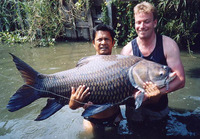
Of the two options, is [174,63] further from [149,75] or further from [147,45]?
[149,75]

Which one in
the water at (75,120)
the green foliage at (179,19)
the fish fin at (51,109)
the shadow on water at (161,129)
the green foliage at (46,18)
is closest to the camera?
the fish fin at (51,109)

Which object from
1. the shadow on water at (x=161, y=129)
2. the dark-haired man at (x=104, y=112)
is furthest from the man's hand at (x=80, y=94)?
the shadow on water at (x=161, y=129)

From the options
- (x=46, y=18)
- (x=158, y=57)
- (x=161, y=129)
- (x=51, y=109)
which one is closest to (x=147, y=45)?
(x=158, y=57)

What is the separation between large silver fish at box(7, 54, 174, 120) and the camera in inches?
81.7

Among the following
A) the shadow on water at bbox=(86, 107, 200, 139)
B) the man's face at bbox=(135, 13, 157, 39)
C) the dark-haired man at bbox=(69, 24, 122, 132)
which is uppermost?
the man's face at bbox=(135, 13, 157, 39)

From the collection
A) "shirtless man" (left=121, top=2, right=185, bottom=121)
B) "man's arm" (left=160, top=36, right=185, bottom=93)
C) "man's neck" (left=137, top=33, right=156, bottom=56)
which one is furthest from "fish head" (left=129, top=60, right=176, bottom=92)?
"man's neck" (left=137, top=33, right=156, bottom=56)

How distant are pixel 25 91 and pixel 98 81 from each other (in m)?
0.88

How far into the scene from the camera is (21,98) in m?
2.14

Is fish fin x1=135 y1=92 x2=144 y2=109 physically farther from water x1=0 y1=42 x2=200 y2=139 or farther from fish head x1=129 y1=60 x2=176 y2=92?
water x1=0 y1=42 x2=200 y2=139

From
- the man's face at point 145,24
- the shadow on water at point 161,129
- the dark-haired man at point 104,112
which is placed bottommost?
the shadow on water at point 161,129

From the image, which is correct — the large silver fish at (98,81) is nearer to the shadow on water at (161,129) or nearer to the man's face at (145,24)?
the man's face at (145,24)

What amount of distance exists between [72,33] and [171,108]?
657cm

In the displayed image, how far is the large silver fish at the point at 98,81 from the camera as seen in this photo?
208 centimetres

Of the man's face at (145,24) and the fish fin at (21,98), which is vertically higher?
the man's face at (145,24)
